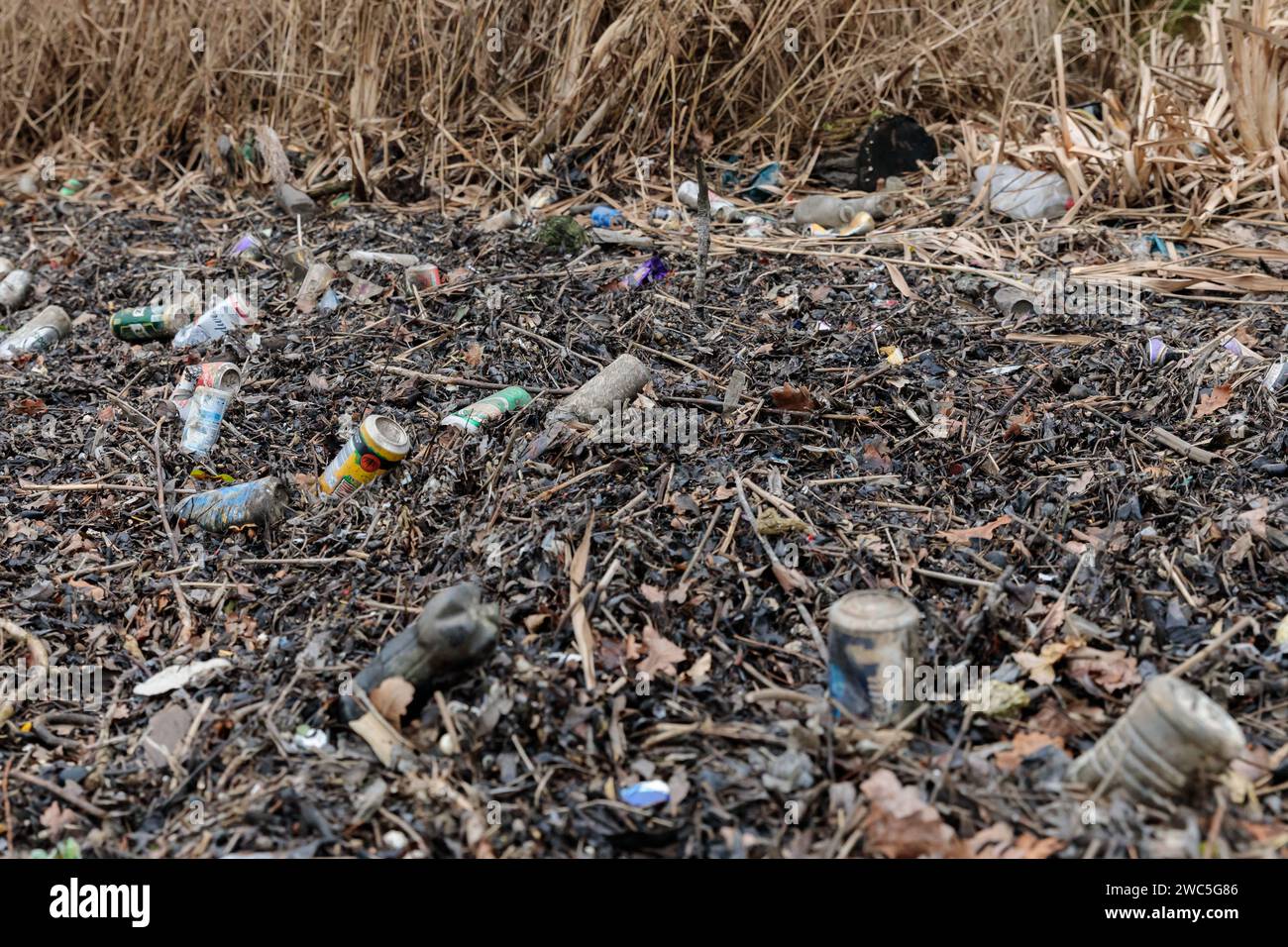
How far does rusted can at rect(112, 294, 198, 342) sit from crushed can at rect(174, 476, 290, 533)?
1.54 meters

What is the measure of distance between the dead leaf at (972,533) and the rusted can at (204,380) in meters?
2.41

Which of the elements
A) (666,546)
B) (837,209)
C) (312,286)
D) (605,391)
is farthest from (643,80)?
(666,546)

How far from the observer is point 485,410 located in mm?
3502

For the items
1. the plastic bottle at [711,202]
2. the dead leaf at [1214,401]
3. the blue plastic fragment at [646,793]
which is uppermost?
the plastic bottle at [711,202]

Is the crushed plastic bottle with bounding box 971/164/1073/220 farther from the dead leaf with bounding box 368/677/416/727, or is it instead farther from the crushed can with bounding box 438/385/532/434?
the dead leaf with bounding box 368/677/416/727

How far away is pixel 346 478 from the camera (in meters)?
3.36

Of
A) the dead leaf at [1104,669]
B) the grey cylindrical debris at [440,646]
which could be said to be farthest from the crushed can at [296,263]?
the dead leaf at [1104,669]

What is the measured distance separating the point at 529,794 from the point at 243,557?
4.29 ft

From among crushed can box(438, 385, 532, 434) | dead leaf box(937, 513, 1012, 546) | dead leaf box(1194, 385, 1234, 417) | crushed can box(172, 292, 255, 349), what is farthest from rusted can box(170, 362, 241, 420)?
dead leaf box(1194, 385, 1234, 417)

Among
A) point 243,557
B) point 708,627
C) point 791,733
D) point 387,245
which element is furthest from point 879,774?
point 387,245

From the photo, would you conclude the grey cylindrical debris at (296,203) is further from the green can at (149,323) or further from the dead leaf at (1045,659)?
the dead leaf at (1045,659)

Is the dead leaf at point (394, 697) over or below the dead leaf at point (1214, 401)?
below

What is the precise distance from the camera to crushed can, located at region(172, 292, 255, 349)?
14.7 feet

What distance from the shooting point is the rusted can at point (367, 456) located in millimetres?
3322
